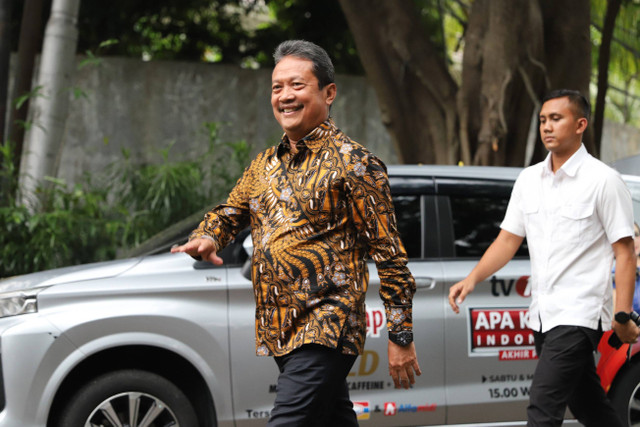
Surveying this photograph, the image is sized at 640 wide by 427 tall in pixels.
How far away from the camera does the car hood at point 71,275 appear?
404 centimetres

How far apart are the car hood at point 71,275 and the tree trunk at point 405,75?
406 cm

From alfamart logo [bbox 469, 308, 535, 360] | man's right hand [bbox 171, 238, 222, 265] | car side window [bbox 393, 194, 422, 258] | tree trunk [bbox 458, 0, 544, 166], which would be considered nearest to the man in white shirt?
alfamart logo [bbox 469, 308, 535, 360]

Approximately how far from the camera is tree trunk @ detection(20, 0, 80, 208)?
22.8 feet

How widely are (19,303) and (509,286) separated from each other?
2422 millimetres

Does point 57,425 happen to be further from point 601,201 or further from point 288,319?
point 601,201

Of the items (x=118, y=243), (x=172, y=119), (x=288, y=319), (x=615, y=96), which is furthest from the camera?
(x=615, y=96)

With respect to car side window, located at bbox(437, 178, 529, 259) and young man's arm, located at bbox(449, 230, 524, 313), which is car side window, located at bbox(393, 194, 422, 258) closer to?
car side window, located at bbox(437, 178, 529, 259)

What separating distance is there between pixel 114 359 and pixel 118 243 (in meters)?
3.18

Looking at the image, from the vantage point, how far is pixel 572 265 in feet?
11.3

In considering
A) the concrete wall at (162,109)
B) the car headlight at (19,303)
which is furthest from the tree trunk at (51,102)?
the car headlight at (19,303)

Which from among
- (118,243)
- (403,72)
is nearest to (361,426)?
(118,243)

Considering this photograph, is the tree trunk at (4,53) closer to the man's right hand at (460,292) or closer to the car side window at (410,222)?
the car side window at (410,222)

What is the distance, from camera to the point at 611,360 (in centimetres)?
420

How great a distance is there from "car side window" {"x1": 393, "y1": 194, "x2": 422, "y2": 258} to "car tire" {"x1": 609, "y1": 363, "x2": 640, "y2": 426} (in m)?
1.20
